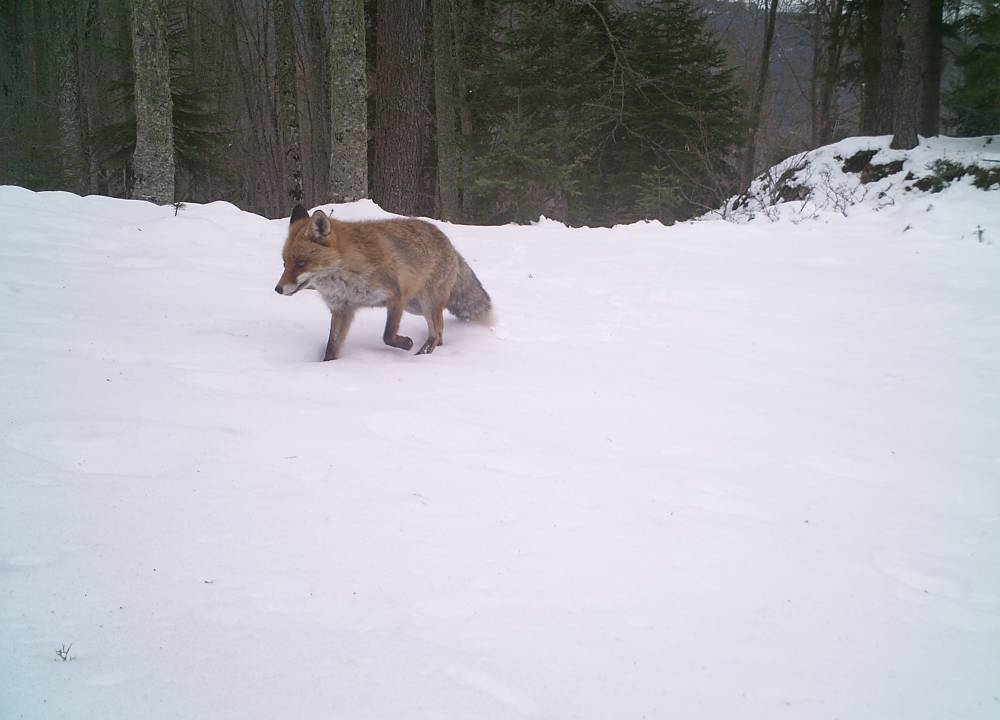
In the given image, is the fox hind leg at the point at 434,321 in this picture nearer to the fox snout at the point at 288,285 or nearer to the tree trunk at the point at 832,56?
the fox snout at the point at 288,285

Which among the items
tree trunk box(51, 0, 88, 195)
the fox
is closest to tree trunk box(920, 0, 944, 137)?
the fox

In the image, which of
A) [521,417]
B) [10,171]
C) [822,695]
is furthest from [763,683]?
[10,171]

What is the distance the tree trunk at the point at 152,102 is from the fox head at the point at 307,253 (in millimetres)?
7642

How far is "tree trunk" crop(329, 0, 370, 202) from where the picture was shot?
9703 millimetres

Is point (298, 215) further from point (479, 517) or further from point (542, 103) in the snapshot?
point (542, 103)

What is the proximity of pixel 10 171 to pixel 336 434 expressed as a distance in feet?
77.8

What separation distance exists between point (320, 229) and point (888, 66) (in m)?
21.0

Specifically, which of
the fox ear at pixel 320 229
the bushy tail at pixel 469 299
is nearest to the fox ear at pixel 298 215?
the fox ear at pixel 320 229

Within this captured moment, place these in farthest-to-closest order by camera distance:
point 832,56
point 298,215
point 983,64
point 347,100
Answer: point 832,56, point 983,64, point 347,100, point 298,215

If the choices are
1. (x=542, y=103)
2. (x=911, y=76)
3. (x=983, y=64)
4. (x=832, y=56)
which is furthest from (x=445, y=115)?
(x=832, y=56)

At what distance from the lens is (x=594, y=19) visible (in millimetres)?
20094

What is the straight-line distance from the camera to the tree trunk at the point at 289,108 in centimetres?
1667

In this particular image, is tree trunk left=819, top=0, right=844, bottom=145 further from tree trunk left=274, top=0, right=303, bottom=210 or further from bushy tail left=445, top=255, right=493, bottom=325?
bushy tail left=445, top=255, right=493, bottom=325

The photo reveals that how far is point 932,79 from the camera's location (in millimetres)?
18984
